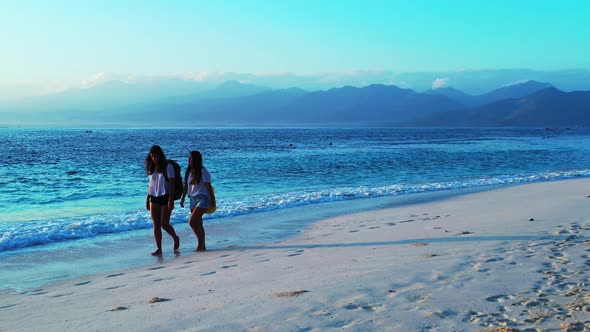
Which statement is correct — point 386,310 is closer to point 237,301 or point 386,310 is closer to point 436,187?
point 237,301

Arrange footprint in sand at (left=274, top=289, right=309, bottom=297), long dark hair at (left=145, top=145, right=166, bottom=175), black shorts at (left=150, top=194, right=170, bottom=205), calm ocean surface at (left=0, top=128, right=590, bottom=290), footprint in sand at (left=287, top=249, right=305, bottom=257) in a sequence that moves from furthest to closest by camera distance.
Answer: calm ocean surface at (left=0, top=128, right=590, bottom=290)
black shorts at (left=150, top=194, right=170, bottom=205)
long dark hair at (left=145, top=145, right=166, bottom=175)
footprint in sand at (left=287, top=249, right=305, bottom=257)
footprint in sand at (left=274, top=289, right=309, bottom=297)

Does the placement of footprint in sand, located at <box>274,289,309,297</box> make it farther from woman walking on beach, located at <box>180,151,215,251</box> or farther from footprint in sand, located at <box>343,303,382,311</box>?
woman walking on beach, located at <box>180,151,215,251</box>

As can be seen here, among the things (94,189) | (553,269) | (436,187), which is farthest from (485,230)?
(94,189)

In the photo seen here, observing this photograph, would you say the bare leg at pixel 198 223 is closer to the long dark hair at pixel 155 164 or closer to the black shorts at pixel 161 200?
the black shorts at pixel 161 200

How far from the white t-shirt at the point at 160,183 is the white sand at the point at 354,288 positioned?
115cm

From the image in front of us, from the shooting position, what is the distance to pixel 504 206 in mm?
12703

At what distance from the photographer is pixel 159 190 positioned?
8516mm

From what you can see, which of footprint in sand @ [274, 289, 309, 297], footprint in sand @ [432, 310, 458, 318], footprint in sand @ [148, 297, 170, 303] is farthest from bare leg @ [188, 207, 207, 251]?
footprint in sand @ [432, 310, 458, 318]

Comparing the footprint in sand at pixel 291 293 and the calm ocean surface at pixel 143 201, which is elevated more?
the footprint in sand at pixel 291 293

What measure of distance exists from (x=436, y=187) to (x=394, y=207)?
229 inches

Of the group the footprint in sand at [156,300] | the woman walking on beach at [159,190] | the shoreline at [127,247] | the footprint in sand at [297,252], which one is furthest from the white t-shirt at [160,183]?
the footprint in sand at [156,300]

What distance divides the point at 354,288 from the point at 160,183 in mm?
4241

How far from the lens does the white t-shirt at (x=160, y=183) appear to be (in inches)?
331

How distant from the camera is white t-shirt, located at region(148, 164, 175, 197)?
8.41 meters
